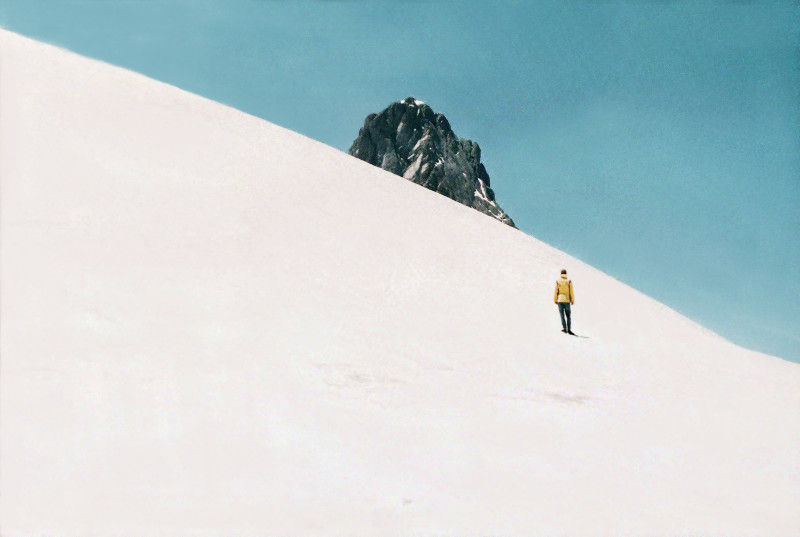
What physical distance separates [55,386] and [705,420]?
616cm

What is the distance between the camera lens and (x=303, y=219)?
38.8ft

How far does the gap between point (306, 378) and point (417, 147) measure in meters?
181

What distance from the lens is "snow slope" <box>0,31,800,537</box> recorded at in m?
3.60

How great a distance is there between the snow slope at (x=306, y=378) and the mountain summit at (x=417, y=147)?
16454 cm

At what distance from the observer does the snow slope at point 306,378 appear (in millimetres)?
3600

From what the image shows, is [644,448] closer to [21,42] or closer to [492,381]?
[492,381]

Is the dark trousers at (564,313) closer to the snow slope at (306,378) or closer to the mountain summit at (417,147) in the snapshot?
the snow slope at (306,378)

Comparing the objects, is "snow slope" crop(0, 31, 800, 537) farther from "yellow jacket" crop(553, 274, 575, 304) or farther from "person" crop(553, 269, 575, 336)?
"yellow jacket" crop(553, 274, 575, 304)

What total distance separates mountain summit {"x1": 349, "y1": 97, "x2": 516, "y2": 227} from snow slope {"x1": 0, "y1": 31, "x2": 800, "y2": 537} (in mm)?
164537

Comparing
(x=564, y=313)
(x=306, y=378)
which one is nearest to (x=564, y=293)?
(x=564, y=313)

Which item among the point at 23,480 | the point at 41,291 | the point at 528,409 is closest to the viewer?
the point at 23,480

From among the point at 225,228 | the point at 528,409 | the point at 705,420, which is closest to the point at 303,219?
the point at 225,228

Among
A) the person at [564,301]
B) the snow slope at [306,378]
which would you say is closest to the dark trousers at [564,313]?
the person at [564,301]

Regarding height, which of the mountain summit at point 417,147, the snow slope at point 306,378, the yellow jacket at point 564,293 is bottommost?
the snow slope at point 306,378
